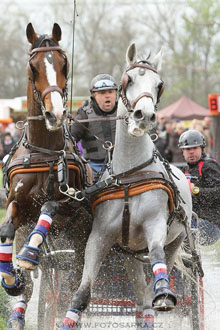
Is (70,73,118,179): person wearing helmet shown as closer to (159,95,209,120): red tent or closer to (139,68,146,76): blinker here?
(139,68,146,76): blinker

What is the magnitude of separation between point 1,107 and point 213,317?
1784 centimetres

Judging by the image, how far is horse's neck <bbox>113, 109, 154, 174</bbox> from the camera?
5.20 m

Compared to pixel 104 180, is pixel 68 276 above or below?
below

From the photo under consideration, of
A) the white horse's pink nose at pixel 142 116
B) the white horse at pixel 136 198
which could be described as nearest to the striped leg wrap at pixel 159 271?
the white horse at pixel 136 198

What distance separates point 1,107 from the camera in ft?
79.7

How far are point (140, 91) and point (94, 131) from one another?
171cm

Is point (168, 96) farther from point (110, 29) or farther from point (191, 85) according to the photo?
point (110, 29)

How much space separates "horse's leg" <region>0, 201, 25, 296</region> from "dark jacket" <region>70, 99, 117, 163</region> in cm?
149

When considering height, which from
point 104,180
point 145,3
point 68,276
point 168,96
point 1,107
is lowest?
point 68,276

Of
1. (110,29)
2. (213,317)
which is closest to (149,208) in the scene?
(213,317)

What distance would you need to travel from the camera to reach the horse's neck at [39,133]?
520 centimetres

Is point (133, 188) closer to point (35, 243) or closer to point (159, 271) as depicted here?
point (159, 271)

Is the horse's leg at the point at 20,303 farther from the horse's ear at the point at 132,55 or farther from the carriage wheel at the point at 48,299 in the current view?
the horse's ear at the point at 132,55

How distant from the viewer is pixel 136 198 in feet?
16.7
